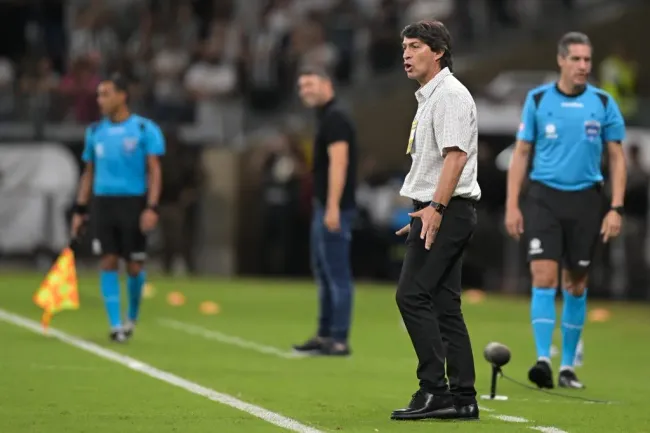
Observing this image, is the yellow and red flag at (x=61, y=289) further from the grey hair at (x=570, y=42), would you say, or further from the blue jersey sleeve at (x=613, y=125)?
the blue jersey sleeve at (x=613, y=125)

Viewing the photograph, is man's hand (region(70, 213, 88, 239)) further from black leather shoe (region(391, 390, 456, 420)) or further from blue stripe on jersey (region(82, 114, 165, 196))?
black leather shoe (region(391, 390, 456, 420))

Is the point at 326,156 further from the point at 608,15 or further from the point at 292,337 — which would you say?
the point at 608,15

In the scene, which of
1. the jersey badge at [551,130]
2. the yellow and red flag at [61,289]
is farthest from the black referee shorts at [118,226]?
the jersey badge at [551,130]

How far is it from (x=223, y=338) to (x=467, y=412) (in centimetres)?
637

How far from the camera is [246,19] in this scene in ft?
98.5

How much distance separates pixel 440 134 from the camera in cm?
920

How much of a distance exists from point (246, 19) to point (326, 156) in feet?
53.3

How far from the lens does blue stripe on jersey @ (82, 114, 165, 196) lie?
14.6 metres

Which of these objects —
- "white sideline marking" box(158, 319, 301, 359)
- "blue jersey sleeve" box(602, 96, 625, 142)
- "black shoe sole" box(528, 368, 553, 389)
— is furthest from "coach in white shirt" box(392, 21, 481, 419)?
"white sideline marking" box(158, 319, 301, 359)

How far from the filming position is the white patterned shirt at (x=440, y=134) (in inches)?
360

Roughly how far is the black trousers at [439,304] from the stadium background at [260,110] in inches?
543

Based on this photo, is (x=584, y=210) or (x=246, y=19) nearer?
(x=584, y=210)

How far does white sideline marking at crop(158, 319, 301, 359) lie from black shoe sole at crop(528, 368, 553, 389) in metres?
2.93

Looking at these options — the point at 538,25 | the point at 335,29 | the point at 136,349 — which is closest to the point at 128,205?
the point at 136,349
